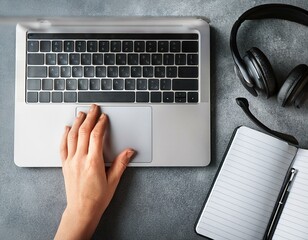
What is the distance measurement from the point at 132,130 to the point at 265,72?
265 millimetres

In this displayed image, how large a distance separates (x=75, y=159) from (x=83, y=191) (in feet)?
0.20

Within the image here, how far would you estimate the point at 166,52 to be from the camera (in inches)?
32.2

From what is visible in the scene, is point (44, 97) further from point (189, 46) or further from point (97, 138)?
point (189, 46)

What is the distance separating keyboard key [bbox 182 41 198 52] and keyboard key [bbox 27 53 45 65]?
0.27 meters

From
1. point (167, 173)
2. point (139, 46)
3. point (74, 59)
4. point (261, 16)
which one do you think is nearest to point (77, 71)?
point (74, 59)

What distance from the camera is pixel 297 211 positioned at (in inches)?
30.8

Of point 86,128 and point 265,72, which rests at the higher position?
point 265,72

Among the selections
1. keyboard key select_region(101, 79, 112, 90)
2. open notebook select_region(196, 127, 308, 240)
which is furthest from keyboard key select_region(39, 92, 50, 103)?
open notebook select_region(196, 127, 308, 240)

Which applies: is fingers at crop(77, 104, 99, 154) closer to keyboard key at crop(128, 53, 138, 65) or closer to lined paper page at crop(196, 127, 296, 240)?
keyboard key at crop(128, 53, 138, 65)

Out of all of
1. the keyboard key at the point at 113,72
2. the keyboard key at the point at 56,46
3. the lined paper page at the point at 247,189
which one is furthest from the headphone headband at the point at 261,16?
the keyboard key at the point at 56,46

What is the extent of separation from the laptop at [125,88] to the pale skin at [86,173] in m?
0.02

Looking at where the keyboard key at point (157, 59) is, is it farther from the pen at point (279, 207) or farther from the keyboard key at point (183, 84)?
the pen at point (279, 207)

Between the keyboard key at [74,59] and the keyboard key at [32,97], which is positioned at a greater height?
the keyboard key at [74,59]

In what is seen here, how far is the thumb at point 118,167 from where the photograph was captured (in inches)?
31.7
